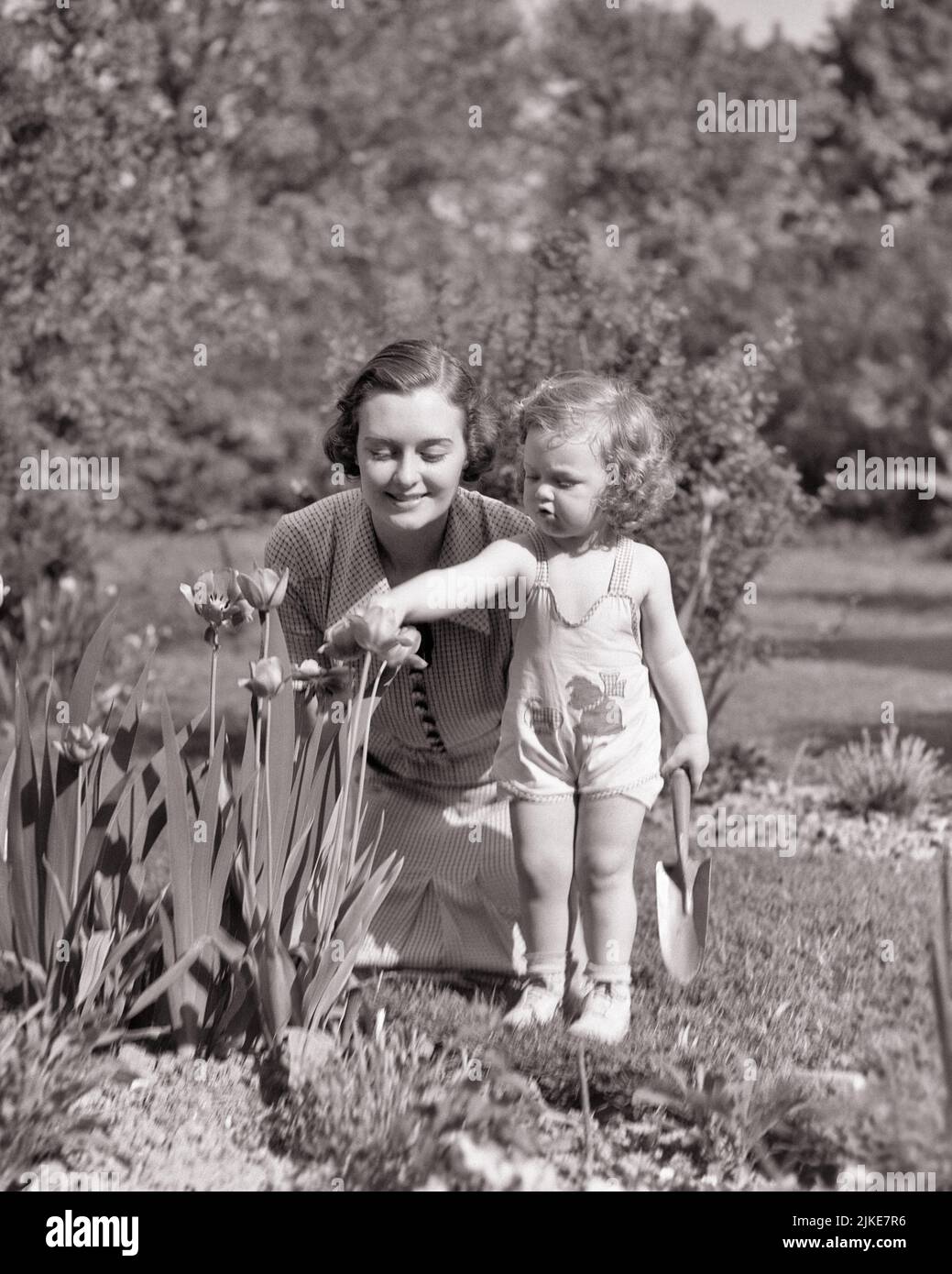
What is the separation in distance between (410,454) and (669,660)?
28.0 inches

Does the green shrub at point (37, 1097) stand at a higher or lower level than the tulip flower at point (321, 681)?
lower

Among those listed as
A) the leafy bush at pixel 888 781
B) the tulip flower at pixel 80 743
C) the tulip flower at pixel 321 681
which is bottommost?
the leafy bush at pixel 888 781

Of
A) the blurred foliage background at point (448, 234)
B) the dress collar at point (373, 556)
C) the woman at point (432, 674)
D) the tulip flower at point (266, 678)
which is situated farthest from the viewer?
the blurred foliage background at point (448, 234)

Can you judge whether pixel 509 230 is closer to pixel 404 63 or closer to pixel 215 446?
pixel 404 63

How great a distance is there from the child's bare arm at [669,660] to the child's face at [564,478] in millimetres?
213

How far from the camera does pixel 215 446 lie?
18938 mm

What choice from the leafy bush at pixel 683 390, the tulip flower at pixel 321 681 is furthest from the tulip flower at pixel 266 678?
the leafy bush at pixel 683 390

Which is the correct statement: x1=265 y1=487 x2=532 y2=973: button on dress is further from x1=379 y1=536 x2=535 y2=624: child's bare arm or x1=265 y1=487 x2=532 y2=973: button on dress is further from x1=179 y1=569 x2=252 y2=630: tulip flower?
x1=179 y1=569 x2=252 y2=630: tulip flower

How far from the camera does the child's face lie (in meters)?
3.14

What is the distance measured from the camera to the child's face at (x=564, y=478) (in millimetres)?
3145

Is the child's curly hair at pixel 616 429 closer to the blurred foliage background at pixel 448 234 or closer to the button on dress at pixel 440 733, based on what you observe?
the button on dress at pixel 440 733

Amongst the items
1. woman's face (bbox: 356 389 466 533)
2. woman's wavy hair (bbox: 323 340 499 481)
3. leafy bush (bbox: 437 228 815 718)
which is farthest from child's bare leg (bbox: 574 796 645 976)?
leafy bush (bbox: 437 228 815 718)
